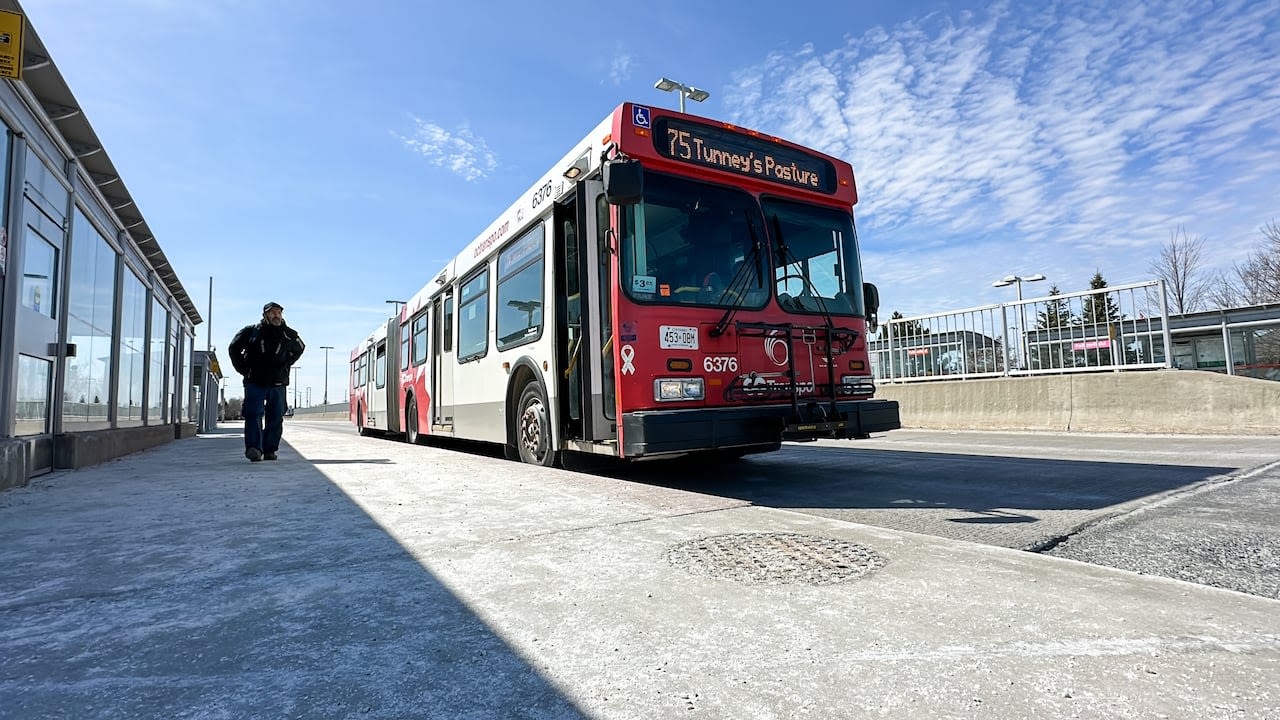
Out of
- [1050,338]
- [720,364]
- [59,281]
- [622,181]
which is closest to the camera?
[622,181]

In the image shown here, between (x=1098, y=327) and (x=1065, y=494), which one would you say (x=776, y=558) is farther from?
(x=1098, y=327)

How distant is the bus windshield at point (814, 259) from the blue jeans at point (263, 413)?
241 inches

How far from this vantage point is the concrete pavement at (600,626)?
5.13 feet

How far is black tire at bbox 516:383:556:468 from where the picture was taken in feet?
20.8

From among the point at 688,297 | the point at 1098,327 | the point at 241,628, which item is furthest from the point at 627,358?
the point at 1098,327

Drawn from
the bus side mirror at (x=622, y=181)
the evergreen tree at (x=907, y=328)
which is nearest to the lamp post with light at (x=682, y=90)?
the evergreen tree at (x=907, y=328)

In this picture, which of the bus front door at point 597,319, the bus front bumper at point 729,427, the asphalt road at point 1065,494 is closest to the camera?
the asphalt road at point 1065,494

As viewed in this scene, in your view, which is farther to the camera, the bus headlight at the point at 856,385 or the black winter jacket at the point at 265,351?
the black winter jacket at the point at 265,351

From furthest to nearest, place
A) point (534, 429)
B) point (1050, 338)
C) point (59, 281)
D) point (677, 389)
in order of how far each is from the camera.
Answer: point (1050, 338), point (59, 281), point (534, 429), point (677, 389)

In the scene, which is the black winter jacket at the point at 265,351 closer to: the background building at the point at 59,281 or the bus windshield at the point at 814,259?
the background building at the point at 59,281

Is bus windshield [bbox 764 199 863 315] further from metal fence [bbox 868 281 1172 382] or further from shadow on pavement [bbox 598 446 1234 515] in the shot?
metal fence [bbox 868 281 1172 382]

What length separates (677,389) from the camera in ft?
16.3

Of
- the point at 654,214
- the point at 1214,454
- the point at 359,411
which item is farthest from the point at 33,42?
the point at 359,411

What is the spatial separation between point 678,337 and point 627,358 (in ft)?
1.54
